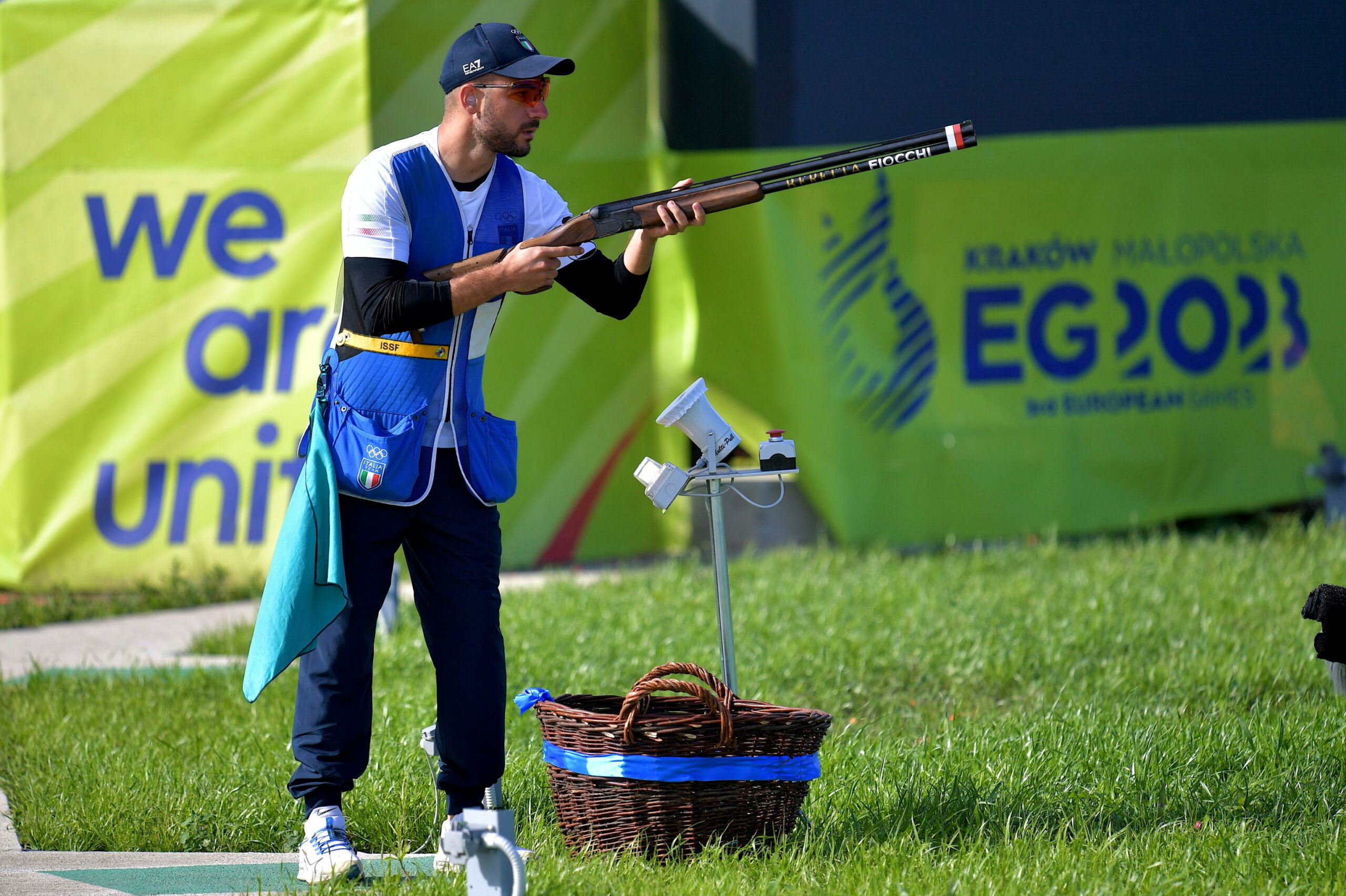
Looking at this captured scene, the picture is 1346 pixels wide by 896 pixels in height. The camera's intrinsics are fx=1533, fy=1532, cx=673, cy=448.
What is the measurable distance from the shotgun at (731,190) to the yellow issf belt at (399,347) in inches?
6.7

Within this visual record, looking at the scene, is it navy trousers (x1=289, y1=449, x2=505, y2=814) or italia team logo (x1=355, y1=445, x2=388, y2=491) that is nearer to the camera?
italia team logo (x1=355, y1=445, x2=388, y2=491)

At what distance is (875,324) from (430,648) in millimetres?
5343

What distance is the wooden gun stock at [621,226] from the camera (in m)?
3.69

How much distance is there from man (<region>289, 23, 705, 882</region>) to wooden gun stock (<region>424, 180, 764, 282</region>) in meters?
0.04

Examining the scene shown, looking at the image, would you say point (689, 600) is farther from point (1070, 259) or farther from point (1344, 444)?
point (1344, 444)

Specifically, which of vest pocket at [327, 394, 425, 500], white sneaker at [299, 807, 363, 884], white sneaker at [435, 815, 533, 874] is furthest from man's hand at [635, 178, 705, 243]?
white sneaker at [299, 807, 363, 884]

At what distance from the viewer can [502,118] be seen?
3.68 meters

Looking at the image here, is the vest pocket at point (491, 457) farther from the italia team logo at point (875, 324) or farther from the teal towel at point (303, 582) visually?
the italia team logo at point (875, 324)

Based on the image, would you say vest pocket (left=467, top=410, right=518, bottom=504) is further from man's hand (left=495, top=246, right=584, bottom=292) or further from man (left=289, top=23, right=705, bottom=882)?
man's hand (left=495, top=246, right=584, bottom=292)

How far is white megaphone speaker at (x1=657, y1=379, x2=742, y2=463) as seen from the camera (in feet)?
13.3

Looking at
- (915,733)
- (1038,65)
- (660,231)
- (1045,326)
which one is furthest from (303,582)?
(1038,65)

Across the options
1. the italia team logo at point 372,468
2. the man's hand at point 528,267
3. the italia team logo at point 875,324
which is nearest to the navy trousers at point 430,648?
the italia team logo at point 372,468

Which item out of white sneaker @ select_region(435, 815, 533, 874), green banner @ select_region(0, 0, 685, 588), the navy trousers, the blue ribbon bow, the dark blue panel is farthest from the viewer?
the dark blue panel

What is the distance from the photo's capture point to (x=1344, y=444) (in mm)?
8984
